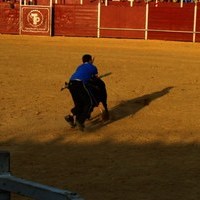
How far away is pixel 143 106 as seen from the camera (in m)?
11.7

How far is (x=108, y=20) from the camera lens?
28.7 meters

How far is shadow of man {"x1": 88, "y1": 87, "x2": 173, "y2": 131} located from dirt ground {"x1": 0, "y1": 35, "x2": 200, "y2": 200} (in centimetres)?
2

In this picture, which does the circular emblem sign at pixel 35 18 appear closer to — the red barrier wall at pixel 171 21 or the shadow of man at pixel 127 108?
the red barrier wall at pixel 171 21

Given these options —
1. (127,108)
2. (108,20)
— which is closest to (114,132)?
(127,108)

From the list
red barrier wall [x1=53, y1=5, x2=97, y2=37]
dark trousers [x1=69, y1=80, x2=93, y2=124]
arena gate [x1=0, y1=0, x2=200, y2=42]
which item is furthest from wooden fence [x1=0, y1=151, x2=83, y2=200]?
red barrier wall [x1=53, y1=5, x2=97, y2=37]

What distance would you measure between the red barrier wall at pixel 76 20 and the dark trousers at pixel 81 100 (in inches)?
781

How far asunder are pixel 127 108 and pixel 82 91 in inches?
93.5

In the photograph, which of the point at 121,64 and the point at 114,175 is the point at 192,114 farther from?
the point at 121,64

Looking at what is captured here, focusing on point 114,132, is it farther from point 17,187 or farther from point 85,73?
point 17,187

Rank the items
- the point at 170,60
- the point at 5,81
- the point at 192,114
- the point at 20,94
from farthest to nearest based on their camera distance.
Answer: the point at 170,60
the point at 5,81
the point at 20,94
the point at 192,114

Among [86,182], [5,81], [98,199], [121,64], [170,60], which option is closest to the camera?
[98,199]

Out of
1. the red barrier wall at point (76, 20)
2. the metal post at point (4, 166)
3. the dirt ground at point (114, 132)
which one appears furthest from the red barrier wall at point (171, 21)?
the metal post at point (4, 166)

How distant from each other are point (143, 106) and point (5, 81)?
164 inches

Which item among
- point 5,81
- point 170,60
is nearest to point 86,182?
point 5,81
